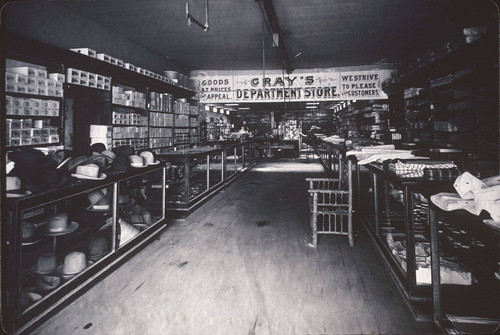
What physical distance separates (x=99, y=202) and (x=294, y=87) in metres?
7.21

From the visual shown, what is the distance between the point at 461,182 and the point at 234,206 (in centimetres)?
395

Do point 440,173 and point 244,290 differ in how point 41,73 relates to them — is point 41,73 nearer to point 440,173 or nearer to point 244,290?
point 244,290

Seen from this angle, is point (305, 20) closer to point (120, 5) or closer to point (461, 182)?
point (120, 5)

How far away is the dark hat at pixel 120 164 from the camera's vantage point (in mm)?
3051

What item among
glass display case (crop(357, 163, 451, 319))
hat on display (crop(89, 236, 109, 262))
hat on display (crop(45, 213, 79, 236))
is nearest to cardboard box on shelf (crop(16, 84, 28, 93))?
hat on display (crop(45, 213, 79, 236))

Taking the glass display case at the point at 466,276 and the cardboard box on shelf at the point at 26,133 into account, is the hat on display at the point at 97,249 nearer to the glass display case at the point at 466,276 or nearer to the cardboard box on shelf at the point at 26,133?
the cardboard box on shelf at the point at 26,133

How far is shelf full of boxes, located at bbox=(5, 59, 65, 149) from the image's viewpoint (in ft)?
11.7

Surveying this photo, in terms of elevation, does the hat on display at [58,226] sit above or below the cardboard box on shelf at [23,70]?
below

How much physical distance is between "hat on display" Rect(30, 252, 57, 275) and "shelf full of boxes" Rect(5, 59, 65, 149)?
1773 millimetres

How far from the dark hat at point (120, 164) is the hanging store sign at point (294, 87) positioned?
613cm

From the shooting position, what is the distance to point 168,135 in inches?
309

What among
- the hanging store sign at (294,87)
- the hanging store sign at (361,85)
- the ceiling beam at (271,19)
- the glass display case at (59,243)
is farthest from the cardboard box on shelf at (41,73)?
the hanging store sign at (361,85)

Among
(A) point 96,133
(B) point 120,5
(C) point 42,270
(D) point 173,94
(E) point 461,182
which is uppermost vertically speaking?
(B) point 120,5

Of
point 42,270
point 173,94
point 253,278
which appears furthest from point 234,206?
point 173,94
